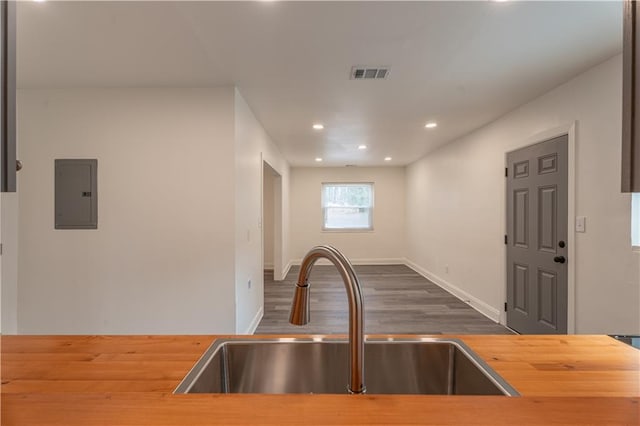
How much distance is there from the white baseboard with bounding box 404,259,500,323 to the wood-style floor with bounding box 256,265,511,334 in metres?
0.08

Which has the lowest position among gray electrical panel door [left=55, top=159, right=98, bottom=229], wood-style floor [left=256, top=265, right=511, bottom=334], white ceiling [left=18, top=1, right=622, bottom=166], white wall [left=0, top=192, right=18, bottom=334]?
wood-style floor [left=256, top=265, right=511, bottom=334]

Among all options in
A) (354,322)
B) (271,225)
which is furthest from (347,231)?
(354,322)

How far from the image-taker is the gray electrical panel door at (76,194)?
2980 millimetres

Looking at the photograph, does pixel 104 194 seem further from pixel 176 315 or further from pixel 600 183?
pixel 600 183

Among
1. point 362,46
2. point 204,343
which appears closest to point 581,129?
point 362,46

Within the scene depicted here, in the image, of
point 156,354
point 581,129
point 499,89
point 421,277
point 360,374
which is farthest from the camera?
point 421,277

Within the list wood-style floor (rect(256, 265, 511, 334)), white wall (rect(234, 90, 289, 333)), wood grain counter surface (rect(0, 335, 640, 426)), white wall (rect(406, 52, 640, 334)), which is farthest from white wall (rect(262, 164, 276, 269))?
wood grain counter surface (rect(0, 335, 640, 426))

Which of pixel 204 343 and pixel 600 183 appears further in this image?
pixel 600 183

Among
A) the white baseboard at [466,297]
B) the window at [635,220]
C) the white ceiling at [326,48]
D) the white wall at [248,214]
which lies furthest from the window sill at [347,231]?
the window at [635,220]

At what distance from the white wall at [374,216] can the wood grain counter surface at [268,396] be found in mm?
6781

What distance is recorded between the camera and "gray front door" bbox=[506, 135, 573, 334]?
2.82 meters

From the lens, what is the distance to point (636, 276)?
2146 mm

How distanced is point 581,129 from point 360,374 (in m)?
2.95

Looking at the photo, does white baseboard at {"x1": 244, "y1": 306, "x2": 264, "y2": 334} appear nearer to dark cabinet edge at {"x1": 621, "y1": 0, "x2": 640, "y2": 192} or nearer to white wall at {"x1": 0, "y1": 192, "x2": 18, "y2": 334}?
white wall at {"x1": 0, "y1": 192, "x2": 18, "y2": 334}
